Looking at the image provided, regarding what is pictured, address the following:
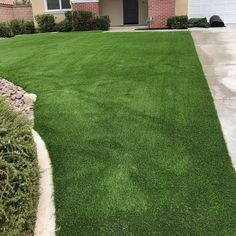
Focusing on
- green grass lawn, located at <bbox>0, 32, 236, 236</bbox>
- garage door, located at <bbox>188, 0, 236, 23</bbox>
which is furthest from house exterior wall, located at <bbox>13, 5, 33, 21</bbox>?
green grass lawn, located at <bbox>0, 32, 236, 236</bbox>

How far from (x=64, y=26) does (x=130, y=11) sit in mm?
4191

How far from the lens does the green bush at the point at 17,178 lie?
3.49 metres

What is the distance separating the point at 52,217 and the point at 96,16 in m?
17.0

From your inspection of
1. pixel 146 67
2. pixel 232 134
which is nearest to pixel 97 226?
pixel 232 134

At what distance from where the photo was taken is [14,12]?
75.4 ft

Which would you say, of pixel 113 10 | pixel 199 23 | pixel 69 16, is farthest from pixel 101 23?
pixel 199 23

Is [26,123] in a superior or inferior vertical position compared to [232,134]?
superior

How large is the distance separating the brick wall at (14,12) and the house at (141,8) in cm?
137

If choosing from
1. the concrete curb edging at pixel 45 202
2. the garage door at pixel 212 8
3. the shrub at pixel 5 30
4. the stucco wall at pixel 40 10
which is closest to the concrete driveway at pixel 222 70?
the concrete curb edging at pixel 45 202

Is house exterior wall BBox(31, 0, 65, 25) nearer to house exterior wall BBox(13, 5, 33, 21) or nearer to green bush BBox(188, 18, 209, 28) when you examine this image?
house exterior wall BBox(13, 5, 33, 21)

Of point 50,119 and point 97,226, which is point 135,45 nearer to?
point 50,119

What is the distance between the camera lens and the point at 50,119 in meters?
6.46

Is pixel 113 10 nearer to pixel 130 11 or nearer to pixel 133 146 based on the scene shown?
pixel 130 11

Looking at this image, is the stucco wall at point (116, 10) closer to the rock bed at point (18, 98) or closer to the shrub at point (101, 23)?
the shrub at point (101, 23)
